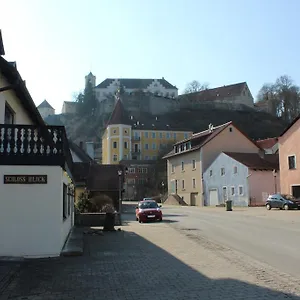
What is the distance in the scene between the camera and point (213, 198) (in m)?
61.3

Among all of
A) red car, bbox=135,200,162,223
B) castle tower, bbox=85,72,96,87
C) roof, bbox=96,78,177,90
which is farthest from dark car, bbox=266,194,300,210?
roof, bbox=96,78,177,90

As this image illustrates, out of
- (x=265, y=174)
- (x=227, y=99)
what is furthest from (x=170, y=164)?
(x=227, y=99)

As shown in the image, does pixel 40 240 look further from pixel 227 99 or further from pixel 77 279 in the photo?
pixel 227 99

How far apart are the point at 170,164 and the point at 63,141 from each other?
215 feet

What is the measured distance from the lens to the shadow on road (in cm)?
755

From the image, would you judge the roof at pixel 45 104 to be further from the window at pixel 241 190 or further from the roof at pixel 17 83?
the roof at pixel 17 83

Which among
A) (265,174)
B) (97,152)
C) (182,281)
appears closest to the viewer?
(182,281)

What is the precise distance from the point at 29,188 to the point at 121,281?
468cm

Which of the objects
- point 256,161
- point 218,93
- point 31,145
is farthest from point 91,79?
point 31,145

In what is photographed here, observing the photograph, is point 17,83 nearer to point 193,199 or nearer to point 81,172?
point 81,172

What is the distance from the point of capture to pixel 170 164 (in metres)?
78.1

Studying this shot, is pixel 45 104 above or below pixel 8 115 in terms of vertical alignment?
above

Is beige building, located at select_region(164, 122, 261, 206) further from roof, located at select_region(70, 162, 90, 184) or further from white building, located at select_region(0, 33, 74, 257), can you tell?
white building, located at select_region(0, 33, 74, 257)

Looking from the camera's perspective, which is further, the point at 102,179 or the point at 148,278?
the point at 102,179
